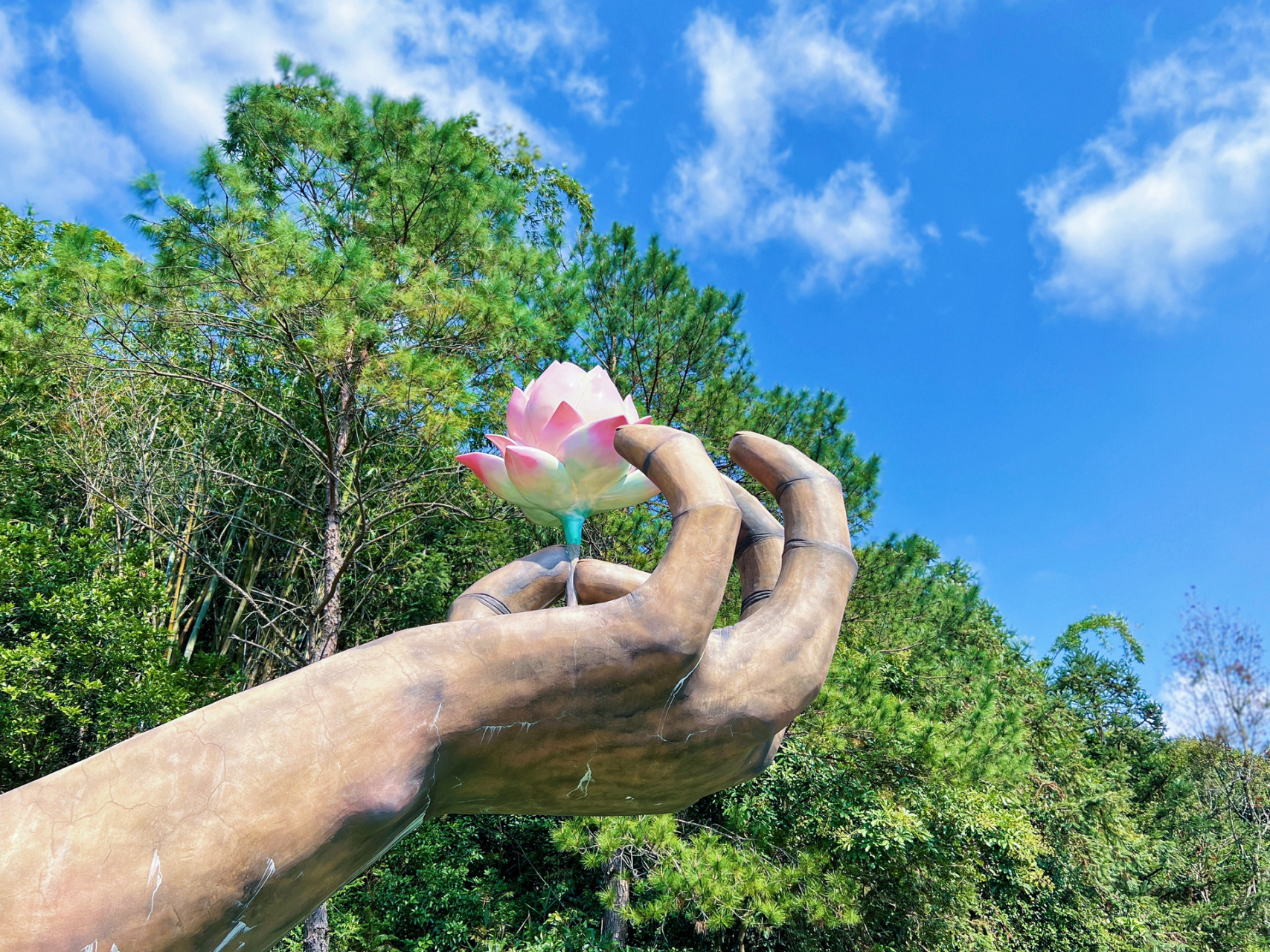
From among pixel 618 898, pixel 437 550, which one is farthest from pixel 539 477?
pixel 437 550

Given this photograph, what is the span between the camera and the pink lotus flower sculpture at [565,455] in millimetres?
1483

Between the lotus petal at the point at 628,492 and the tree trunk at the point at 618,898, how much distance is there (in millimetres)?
5050

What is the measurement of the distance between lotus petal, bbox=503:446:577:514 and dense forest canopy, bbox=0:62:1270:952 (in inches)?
138

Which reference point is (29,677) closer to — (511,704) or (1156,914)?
(511,704)

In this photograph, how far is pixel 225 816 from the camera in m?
1.03

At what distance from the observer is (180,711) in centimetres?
598

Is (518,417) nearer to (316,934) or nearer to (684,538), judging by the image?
(684,538)

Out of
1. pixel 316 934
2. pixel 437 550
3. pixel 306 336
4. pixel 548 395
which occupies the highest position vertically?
pixel 306 336

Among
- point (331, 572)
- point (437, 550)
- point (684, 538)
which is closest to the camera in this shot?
point (684, 538)

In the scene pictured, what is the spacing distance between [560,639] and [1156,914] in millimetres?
9083

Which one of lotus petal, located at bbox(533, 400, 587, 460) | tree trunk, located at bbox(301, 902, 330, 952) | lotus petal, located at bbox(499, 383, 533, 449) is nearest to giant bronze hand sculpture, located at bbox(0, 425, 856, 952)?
lotus petal, located at bbox(533, 400, 587, 460)

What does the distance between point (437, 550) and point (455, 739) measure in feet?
24.6

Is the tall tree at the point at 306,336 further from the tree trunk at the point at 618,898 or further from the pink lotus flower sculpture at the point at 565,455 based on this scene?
the pink lotus flower sculpture at the point at 565,455

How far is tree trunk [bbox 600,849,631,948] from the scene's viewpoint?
6.15 metres
